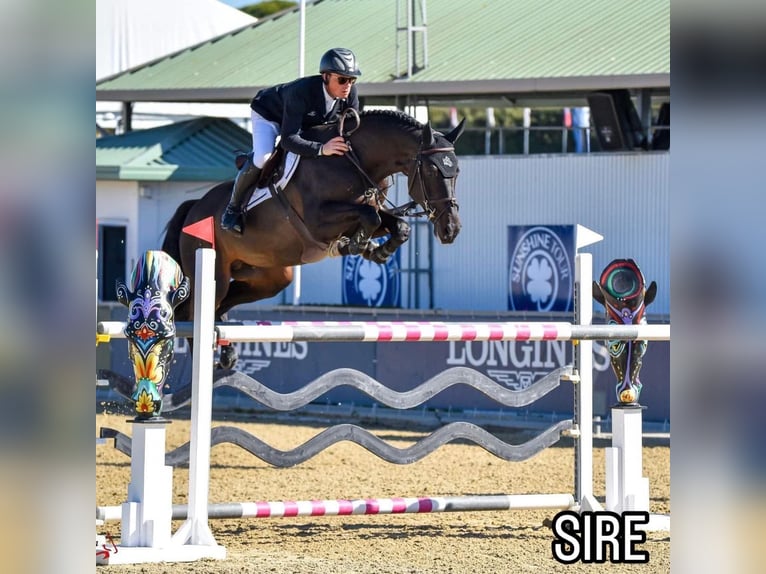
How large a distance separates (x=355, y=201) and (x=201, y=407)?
6.95ft

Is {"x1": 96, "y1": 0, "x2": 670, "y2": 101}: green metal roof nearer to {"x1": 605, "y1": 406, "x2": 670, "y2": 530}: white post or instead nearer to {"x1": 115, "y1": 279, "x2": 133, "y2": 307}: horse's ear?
{"x1": 605, "y1": 406, "x2": 670, "y2": 530}: white post

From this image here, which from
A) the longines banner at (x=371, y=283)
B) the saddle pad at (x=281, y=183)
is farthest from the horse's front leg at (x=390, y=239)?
the longines banner at (x=371, y=283)

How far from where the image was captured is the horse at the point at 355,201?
628 centimetres

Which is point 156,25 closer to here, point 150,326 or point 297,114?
point 297,114

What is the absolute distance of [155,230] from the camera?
16703mm

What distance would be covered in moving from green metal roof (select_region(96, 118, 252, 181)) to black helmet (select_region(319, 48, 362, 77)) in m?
10.00

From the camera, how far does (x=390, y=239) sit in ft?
20.9

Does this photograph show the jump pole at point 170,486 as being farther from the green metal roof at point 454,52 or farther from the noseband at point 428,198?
the green metal roof at point 454,52

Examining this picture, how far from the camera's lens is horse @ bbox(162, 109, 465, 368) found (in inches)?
247

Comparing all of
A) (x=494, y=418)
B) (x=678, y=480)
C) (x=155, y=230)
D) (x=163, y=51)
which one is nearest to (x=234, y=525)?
(x=678, y=480)

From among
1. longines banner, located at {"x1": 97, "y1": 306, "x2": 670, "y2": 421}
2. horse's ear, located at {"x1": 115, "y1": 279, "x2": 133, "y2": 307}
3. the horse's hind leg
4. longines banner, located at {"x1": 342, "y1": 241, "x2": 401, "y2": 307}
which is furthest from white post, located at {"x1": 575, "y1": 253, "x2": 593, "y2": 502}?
longines banner, located at {"x1": 342, "y1": 241, "x2": 401, "y2": 307}

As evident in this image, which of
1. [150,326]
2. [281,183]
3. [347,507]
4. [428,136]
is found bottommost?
[347,507]

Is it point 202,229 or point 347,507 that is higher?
point 202,229

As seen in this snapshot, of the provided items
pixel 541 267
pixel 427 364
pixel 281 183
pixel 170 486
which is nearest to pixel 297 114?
pixel 281 183
